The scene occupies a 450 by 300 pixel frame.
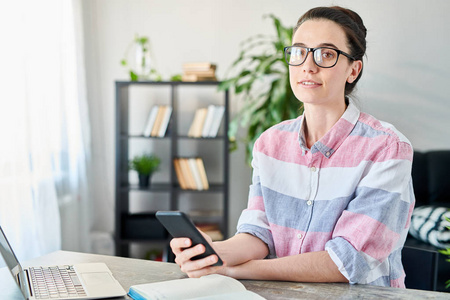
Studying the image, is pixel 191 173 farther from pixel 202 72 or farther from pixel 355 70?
pixel 355 70

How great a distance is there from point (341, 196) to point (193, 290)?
52cm

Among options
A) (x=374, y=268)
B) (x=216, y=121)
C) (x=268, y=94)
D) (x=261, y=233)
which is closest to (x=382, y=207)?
(x=374, y=268)

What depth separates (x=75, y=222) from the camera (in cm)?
364

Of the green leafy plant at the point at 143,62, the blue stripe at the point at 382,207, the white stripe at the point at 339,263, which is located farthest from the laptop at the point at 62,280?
the green leafy plant at the point at 143,62

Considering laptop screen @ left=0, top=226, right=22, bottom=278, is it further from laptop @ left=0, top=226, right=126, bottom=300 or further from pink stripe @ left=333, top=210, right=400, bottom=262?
pink stripe @ left=333, top=210, right=400, bottom=262

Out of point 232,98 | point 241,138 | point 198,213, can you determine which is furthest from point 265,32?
point 198,213

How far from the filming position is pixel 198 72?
368 cm

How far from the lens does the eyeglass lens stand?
147 cm

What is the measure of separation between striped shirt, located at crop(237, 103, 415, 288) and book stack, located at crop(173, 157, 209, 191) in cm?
210

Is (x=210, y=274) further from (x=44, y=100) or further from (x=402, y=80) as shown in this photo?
(x=402, y=80)

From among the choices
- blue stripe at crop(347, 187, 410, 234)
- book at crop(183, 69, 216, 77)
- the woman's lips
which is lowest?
blue stripe at crop(347, 187, 410, 234)

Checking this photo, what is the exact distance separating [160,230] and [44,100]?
123 centimetres

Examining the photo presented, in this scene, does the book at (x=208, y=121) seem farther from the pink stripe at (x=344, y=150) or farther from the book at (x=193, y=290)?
the book at (x=193, y=290)

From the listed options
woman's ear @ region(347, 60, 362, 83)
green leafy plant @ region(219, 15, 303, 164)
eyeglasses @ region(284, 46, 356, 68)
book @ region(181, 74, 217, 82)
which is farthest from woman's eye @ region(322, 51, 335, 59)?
book @ region(181, 74, 217, 82)
